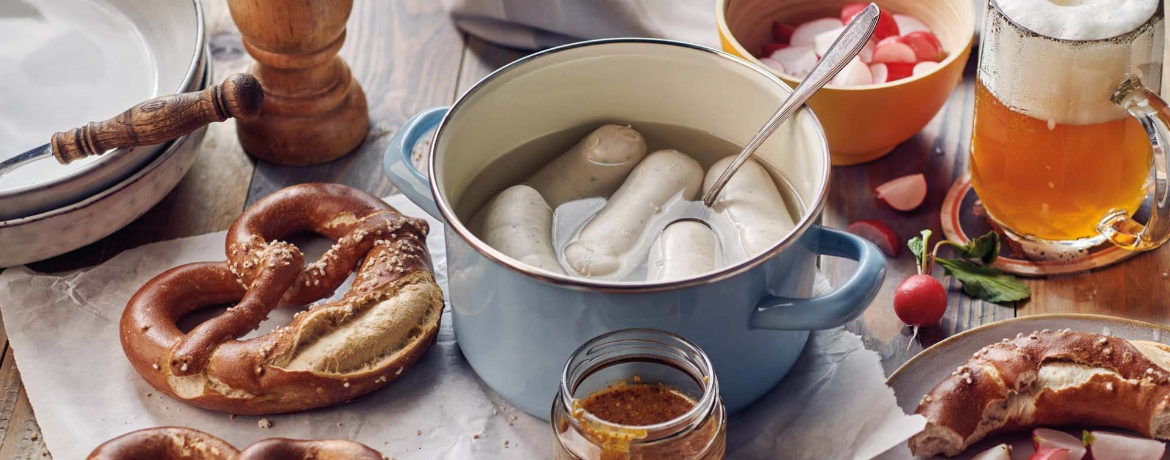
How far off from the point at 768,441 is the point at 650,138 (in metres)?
0.46

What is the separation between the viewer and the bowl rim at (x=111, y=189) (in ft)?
4.98

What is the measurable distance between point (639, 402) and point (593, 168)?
40 cm

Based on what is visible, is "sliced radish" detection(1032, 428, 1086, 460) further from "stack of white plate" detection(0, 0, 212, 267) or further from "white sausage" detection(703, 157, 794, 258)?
"stack of white plate" detection(0, 0, 212, 267)

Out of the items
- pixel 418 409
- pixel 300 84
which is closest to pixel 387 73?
pixel 300 84

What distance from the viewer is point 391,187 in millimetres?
1828

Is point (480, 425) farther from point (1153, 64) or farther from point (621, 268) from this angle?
point (1153, 64)

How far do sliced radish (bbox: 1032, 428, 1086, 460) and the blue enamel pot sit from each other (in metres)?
0.29

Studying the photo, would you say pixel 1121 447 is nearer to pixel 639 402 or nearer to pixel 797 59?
pixel 639 402

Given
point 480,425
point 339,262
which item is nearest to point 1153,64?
point 480,425

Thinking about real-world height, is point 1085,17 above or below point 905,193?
above

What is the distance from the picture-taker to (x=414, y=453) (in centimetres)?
140

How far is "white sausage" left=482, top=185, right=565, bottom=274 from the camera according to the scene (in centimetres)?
138

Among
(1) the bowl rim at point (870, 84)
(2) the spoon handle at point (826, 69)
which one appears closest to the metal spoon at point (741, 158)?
(2) the spoon handle at point (826, 69)

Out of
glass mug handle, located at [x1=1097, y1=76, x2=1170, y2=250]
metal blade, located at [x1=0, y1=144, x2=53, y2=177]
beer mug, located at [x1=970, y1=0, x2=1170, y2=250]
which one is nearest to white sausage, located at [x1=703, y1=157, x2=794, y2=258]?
beer mug, located at [x1=970, y1=0, x2=1170, y2=250]
